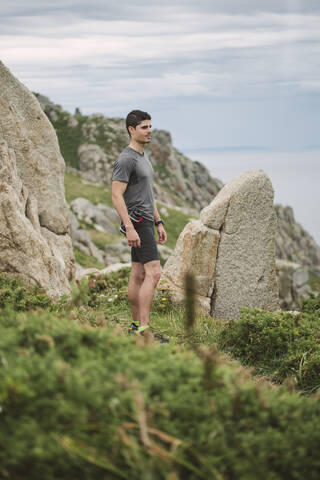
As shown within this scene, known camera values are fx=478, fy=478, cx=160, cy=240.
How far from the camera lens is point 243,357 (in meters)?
7.03

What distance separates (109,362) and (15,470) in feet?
2.45

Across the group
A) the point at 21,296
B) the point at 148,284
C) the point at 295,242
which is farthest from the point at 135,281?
the point at 295,242

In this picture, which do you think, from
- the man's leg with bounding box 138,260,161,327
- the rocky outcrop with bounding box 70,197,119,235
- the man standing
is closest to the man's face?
the man standing

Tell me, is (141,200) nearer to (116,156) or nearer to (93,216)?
(93,216)

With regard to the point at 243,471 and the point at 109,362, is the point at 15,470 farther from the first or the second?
the point at 243,471

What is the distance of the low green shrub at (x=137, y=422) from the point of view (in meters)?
2.45

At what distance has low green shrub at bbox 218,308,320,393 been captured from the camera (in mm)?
6352

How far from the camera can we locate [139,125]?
22.9ft

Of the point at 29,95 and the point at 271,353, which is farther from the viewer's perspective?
the point at 29,95

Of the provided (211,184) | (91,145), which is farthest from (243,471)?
(211,184)

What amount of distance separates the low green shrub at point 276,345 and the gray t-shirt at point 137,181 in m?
2.21

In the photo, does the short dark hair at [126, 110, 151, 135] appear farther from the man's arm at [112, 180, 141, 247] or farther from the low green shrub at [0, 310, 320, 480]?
the low green shrub at [0, 310, 320, 480]

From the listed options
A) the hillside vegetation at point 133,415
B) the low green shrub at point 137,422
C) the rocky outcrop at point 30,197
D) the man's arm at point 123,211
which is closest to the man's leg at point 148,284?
the man's arm at point 123,211

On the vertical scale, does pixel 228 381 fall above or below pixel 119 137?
below
